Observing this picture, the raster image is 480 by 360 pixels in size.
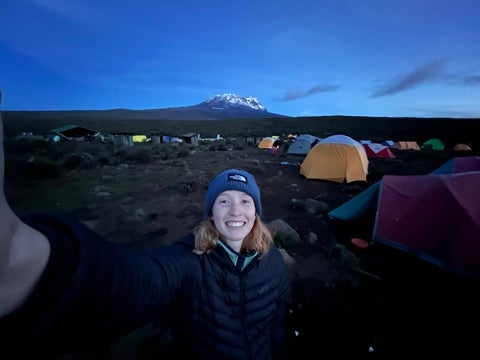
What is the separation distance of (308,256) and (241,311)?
12.5 feet

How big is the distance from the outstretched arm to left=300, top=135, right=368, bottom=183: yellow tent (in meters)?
12.1

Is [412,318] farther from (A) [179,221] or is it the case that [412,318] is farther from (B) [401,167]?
(B) [401,167]

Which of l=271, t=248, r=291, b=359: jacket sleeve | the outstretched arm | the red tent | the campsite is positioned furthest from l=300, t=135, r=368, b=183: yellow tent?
the outstretched arm

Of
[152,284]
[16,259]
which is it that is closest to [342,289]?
[152,284]

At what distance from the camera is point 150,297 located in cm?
116

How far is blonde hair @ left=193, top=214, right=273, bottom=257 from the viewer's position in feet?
5.98

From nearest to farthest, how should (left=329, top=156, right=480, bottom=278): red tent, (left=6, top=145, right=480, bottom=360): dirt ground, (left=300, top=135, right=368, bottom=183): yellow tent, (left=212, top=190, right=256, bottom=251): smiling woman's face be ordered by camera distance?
(left=212, top=190, right=256, bottom=251): smiling woman's face, (left=6, top=145, right=480, bottom=360): dirt ground, (left=329, top=156, right=480, bottom=278): red tent, (left=300, top=135, right=368, bottom=183): yellow tent

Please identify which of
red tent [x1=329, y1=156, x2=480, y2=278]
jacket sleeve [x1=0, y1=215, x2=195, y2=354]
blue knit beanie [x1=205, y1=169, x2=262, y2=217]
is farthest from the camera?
red tent [x1=329, y1=156, x2=480, y2=278]

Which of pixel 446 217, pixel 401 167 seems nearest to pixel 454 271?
pixel 446 217

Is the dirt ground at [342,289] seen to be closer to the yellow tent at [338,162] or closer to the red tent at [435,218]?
the red tent at [435,218]

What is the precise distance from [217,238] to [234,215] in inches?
9.5

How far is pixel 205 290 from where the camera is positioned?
173cm

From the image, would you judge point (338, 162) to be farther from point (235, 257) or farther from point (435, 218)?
point (235, 257)

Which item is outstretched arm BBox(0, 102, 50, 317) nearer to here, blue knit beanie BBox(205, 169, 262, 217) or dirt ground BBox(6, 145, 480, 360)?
blue knit beanie BBox(205, 169, 262, 217)
